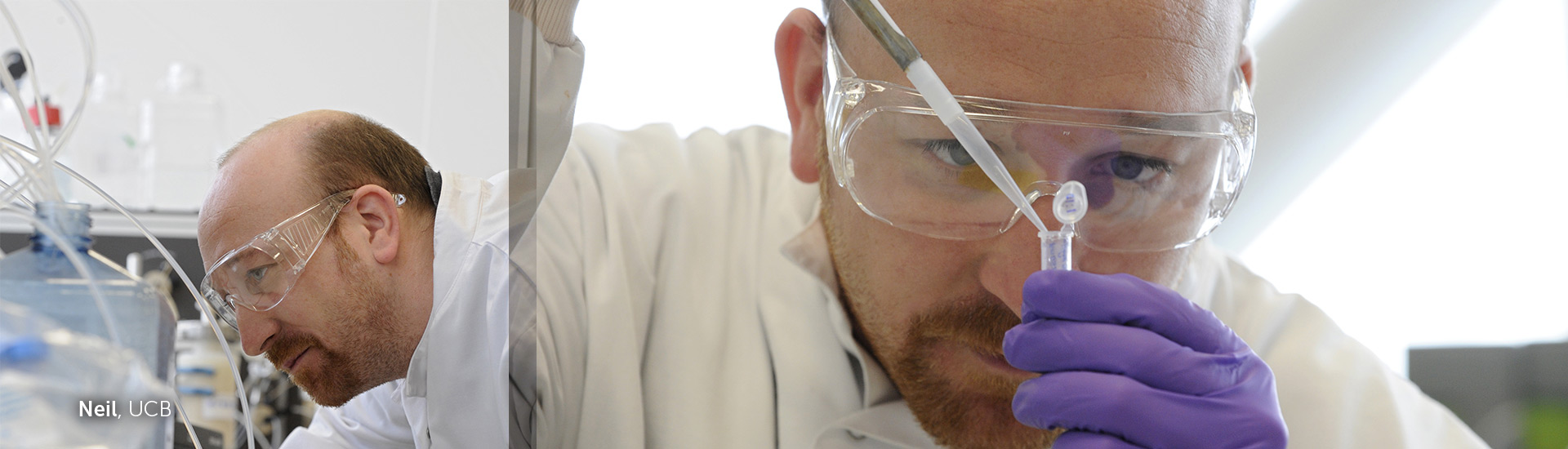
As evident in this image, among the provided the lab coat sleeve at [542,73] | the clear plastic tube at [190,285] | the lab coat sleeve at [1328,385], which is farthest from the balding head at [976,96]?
the clear plastic tube at [190,285]

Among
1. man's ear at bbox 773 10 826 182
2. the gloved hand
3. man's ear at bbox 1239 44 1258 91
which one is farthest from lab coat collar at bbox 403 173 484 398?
man's ear at bbox 1239 44 1258 91

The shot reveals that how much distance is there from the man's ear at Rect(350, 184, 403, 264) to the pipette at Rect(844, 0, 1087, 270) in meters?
0.30

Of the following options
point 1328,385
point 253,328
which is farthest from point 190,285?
point 1328,385

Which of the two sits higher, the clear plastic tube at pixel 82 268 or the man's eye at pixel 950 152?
the man's eye at pixel 950 152

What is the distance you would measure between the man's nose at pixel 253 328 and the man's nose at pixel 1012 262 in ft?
1.48

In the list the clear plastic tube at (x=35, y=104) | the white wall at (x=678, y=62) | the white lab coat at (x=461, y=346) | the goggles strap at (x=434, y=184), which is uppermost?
the white wall at (x=678, y=62)

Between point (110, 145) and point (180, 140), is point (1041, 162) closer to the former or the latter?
point (180, 140)

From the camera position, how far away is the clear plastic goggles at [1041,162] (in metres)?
0.53

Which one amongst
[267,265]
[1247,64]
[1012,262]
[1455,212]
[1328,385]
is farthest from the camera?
[1455,212]

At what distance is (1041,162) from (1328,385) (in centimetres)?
55

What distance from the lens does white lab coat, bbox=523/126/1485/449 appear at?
53 cm

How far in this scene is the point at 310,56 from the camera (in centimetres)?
57

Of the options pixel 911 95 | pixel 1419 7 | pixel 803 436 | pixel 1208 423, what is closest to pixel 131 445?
pixel 803 436

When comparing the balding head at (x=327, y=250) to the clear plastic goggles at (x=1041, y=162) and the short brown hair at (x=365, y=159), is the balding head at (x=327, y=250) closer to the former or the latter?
the short brown hair at (x=365, y=159)
